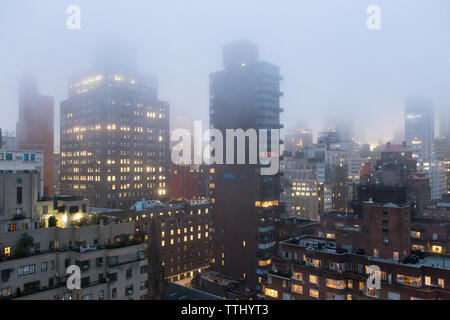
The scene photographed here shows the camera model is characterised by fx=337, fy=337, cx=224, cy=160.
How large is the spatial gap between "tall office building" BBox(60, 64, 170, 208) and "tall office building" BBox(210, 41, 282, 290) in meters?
28.2

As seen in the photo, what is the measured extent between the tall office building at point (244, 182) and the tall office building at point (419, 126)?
249 feet

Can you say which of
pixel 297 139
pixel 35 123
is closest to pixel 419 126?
pixel 297 139

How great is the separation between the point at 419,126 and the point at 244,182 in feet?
286

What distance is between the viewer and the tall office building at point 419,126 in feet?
342

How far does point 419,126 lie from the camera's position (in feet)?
351

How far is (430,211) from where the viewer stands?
165ft

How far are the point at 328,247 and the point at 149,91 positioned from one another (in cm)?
5968

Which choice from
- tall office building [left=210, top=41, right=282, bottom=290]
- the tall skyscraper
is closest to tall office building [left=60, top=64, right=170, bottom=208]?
the tall skyscraper

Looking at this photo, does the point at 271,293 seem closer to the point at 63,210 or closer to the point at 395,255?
the point at 395,255

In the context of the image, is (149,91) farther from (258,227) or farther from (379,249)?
(379,249)

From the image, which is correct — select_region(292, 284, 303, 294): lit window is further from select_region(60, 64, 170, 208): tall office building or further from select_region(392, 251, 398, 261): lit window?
select_region(60, 64, 170, 208): tall office building

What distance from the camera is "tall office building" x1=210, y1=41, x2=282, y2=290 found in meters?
42.8

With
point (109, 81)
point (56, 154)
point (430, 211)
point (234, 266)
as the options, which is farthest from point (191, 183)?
point (430, 211)

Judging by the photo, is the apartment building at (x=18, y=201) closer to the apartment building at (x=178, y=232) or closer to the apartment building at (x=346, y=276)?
the apartment building at (x=346, y=276)
